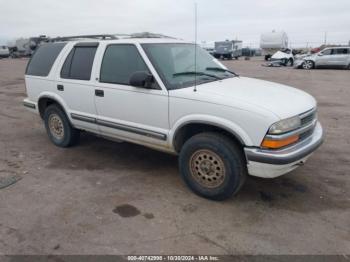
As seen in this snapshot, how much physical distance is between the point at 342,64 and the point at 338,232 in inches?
960

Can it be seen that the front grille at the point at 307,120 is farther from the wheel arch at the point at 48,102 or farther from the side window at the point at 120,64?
the wheel arch at the point at 48,102

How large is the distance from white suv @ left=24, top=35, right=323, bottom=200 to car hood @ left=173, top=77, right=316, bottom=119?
0.01 m

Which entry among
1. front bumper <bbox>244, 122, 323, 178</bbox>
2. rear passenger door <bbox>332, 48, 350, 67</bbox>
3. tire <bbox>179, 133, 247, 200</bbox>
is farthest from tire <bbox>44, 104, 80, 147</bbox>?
rear passenger door <bbox>332, 48, 350, 67</bbox>

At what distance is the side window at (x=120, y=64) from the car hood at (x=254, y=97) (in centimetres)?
81

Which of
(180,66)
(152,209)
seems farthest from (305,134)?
(152,209)

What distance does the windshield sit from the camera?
416 centimetres

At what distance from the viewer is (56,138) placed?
5.95m

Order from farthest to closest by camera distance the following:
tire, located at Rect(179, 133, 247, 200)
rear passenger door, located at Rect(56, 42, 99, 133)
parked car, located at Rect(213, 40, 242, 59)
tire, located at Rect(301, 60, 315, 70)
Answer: parked car, located at Rect(213, 40, 242, 59)
tire, located at Rect(301, 60, 315, 70)
rear passenger door, located at Rect(56, 42, 99, 133)
tire, located at Rect(179, 133, 247, 200)

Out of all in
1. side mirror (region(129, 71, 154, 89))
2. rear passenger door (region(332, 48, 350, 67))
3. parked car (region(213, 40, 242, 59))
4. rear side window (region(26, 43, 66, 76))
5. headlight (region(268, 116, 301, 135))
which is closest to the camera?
headlight (region(268, 116, 301, 135))

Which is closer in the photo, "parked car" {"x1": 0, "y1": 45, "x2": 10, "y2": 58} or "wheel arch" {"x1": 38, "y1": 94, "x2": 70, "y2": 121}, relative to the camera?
"wheel arch" {"x1": 38, "y1": 94, "x2": 70, "y2": 121}

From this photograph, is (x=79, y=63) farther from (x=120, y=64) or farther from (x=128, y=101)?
(x=128, y=101)

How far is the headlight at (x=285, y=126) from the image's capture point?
338 cm

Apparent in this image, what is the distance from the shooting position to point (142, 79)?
405cm

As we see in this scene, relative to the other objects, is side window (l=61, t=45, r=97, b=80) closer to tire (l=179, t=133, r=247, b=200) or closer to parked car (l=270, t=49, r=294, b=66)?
tire (l=179, t=133, r=247, b=200)
